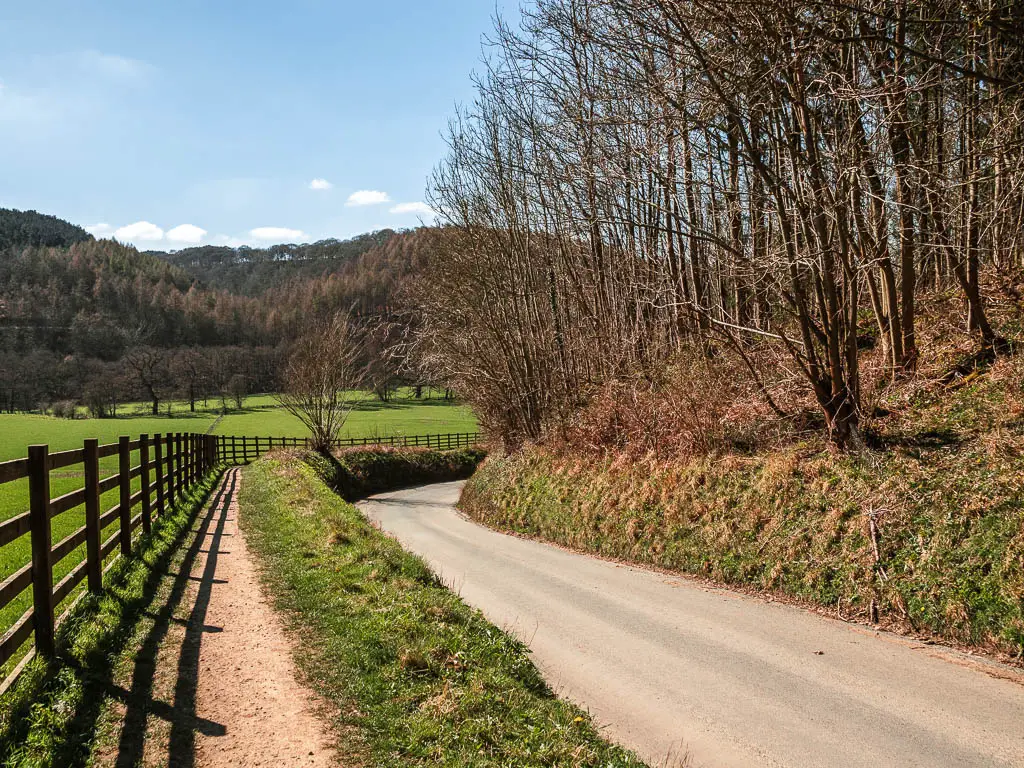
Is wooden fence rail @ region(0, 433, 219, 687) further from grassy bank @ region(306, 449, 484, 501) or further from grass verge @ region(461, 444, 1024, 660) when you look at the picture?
grassy bank @ region(306, 449, 484, 501)

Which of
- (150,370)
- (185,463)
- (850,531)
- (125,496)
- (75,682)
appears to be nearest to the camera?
(75,682)

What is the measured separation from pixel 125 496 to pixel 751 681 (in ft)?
22.5

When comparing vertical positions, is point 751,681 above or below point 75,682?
below

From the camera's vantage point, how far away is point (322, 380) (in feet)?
110

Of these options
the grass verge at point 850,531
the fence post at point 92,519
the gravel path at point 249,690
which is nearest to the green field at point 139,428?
the fence post at point 92,519

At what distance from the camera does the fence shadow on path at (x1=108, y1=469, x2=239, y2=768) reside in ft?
12.1

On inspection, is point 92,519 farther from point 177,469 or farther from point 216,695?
point 177,469

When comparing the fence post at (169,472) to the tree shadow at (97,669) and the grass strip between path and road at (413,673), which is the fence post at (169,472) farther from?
the tree shadow at (97,669)

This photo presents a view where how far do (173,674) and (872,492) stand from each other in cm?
755

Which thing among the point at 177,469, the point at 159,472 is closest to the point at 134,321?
the point at 177,469

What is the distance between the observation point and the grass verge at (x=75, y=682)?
3.51 meters

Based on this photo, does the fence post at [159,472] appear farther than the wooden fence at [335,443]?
No

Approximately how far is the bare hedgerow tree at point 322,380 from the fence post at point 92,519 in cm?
2762

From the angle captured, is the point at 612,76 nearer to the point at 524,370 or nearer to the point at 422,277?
the point at 524,370
